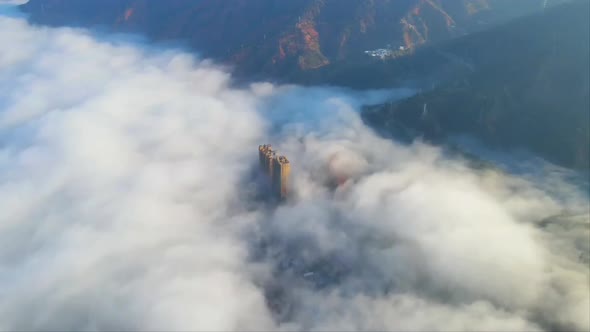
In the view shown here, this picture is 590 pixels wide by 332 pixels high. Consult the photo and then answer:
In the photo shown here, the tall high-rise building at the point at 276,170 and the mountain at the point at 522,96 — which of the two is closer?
the mountain at the point at 522,96

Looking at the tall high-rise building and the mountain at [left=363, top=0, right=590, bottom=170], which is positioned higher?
the mountain at [left=363, top=0, right=590, bottom=170]

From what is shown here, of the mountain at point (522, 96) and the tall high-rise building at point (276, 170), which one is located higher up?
the mountain at point (522, 96)

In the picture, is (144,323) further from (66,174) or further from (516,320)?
(66,174)

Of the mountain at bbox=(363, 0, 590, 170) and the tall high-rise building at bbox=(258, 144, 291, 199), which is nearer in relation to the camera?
the mountain at bbox=(363, 0, 590, 170)

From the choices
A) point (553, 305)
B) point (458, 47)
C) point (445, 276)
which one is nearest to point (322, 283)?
point (445, 276)
